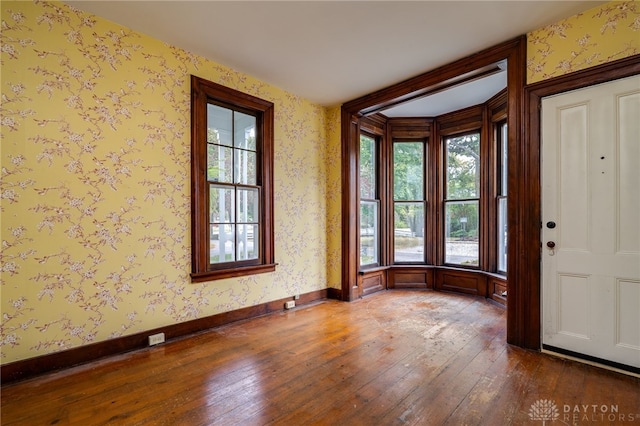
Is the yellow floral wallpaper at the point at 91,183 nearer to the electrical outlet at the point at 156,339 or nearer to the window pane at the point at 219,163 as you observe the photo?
the electrical outlet at the point at 156,339

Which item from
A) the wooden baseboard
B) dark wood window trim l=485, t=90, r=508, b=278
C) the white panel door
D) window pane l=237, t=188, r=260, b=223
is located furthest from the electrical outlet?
dark wood window trim l=485, t=90, r=508, b=278

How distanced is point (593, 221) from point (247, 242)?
326 cm

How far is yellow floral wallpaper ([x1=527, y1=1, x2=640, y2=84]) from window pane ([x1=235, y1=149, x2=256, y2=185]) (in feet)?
9.54

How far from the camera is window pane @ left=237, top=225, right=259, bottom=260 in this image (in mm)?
3547

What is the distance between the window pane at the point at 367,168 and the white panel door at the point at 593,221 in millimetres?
2568

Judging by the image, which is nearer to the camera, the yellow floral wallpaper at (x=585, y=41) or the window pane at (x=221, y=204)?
the yellow floral wallpaper at (x=585, y=41)

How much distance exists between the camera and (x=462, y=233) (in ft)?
15.7

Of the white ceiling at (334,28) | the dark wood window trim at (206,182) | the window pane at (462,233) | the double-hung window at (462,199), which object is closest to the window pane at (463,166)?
the double-hung window at (462,199)

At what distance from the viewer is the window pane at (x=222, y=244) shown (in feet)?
10.8

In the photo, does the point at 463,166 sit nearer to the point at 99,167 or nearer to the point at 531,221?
the point at 531,221

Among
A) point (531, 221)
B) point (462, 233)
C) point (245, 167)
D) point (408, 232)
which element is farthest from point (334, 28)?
point (462, 233)

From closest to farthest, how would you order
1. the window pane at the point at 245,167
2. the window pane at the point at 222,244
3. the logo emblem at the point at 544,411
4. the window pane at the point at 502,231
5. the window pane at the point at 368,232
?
the logo emblem at the point at 544,411 < the window pane at the point at 222,244 < the window pane at the point at 245,167 < the window pane at the point at 502,231 < the window pane at the point at 368,232

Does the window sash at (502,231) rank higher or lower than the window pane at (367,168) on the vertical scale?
lower

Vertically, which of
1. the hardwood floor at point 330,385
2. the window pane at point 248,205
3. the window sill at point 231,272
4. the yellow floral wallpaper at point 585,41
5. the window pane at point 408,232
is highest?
the yellow floral wallpaper at point 585,41
